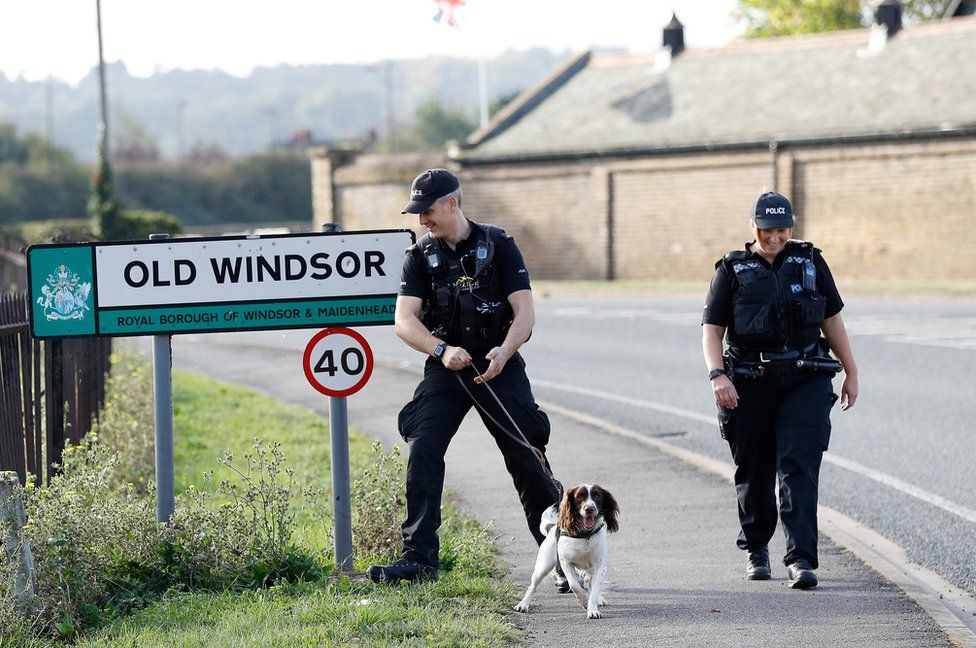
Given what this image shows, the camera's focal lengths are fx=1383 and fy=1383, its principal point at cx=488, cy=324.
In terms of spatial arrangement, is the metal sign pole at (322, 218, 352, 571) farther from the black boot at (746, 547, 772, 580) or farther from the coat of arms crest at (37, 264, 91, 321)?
the black boot at (746, 547, 772, 580)

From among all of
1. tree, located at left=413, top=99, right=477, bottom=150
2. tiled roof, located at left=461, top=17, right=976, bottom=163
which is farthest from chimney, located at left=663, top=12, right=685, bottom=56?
tree, located at left=413, top=99, right=477, bottom=150

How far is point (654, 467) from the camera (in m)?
9.84

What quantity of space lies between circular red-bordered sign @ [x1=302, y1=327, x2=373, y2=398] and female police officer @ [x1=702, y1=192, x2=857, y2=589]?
5.48ft

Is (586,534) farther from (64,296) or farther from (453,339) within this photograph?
(64,296)

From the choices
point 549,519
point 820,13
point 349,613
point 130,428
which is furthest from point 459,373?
point 820,13

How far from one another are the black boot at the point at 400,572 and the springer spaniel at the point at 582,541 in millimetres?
492

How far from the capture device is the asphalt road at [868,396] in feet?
28.0

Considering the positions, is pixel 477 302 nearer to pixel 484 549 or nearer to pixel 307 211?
pixel 484 549

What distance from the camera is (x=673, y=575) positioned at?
268 inches

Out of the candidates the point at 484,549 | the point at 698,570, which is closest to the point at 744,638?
the point at 698,570

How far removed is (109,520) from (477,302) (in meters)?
1.98

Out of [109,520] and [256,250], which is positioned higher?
[256,250]

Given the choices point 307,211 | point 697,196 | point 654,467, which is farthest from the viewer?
point 307,211

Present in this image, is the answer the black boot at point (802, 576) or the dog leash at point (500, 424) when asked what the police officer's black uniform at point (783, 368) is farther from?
the dog leash at point (500, 424)
